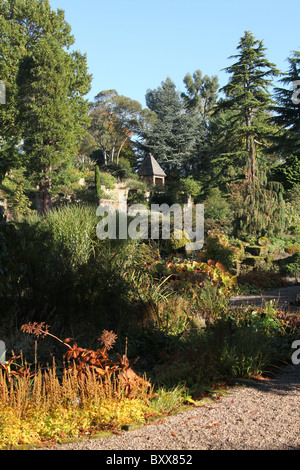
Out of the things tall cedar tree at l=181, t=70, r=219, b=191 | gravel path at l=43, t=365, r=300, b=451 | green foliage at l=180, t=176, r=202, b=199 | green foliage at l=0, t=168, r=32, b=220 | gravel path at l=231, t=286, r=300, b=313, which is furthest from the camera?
tall cedar tree at l=181, t=70, r=219, b=191

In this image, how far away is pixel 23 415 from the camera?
9.41 ft

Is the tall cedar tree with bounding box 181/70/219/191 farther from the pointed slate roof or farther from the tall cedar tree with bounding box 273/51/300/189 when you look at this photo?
the tall cedar tree with bounding box 273/51/300/189

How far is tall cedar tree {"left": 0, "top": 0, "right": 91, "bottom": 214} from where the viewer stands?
20562mm

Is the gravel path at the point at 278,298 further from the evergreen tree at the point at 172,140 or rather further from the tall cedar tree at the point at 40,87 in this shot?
the evergreen tree at the point at 172,140

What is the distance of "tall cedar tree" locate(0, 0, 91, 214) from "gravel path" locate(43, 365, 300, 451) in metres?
18.8

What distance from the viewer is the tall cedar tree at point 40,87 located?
67.5 ft

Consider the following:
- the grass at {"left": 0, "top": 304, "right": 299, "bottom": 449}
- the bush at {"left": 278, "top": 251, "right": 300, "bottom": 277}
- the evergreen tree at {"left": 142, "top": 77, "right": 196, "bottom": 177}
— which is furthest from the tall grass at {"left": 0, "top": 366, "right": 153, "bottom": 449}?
the evergreen tree at {"left": 142, "top": 77, "right": 196, "bottom": 177}

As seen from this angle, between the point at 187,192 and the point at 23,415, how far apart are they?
24988 mm

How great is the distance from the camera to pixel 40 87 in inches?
804

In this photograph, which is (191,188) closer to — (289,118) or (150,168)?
(150,168)

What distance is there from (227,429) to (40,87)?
66.4ft

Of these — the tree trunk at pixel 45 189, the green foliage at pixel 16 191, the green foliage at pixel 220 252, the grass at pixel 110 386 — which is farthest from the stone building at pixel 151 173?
the grass at pixel 110 386
